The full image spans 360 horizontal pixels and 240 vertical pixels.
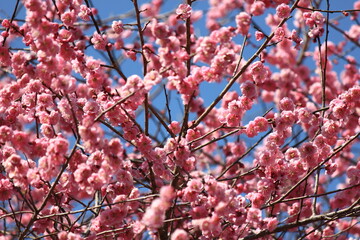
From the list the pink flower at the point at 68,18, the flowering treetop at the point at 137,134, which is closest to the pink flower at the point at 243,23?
the flowering treetop at the point at 137,134

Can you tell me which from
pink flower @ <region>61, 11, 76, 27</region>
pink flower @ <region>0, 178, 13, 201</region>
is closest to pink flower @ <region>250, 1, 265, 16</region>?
pink flower @ <region>61, 11, 76, 27</region>

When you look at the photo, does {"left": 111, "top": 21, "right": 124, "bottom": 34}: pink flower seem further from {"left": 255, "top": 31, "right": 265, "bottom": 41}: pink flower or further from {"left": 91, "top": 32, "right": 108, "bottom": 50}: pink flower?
{"left": 255, "top": 31, "right": 265, "bottom": 41}: pink flower

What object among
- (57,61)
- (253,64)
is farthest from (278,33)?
(57,61)

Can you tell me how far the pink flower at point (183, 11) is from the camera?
13.1 ft

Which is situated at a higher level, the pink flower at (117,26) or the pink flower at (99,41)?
the pink flower at (117,26)

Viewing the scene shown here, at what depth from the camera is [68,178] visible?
383 cm

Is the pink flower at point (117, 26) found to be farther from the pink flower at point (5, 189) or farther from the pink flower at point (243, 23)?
the pink flower at point (5, 189)

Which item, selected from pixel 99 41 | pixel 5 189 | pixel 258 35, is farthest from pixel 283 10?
pixel 5 189

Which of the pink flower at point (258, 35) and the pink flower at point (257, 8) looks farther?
the pink flower at point (257, 8)

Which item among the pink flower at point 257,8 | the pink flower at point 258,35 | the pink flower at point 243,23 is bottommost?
the pink flower at point 258,35

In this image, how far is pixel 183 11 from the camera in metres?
4.01

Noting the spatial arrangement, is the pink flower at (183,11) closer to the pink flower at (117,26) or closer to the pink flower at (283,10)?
the pink flower at (117,26)

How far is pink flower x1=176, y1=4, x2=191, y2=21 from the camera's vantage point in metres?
4.00

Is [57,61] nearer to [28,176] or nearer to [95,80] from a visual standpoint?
[95,80]
